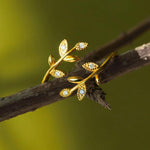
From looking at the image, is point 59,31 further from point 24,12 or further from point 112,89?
point 112,89

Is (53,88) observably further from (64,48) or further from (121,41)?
(121,41)

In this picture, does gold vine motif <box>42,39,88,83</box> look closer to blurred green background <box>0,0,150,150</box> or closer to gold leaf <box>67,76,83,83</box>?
gold leaf <box>67,76,83,83</box>

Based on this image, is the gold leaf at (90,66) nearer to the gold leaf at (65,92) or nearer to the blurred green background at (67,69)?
the gold leaf at (65,92)

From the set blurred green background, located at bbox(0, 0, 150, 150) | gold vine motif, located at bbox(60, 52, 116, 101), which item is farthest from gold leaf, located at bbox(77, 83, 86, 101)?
blurred green background, located at bbox(0, 0, 150, 150)

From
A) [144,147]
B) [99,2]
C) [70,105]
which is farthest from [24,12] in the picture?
[144,147]

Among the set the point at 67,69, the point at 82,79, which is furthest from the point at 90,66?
the point at 67,69
